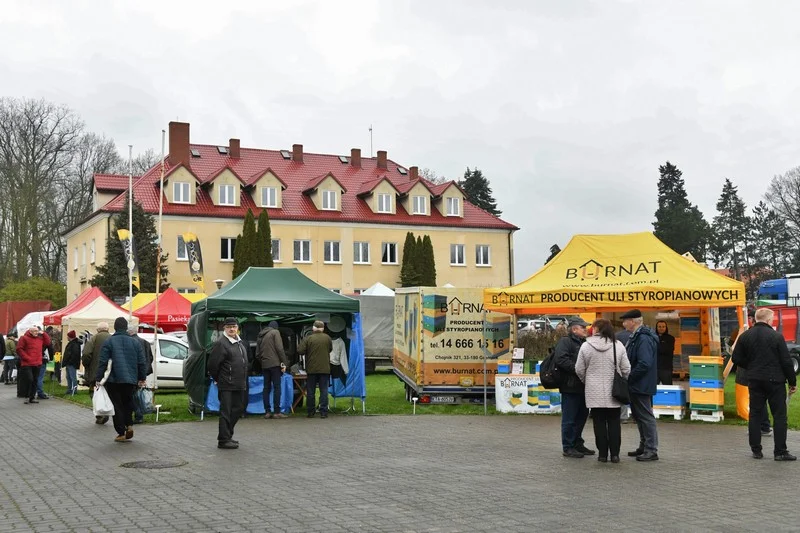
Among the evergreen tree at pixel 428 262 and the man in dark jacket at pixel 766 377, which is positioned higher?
the evergreen tree at pixel 428 262

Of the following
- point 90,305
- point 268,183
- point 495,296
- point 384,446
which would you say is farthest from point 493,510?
point 268,183

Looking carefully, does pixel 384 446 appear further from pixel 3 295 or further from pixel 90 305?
pixel 3 295

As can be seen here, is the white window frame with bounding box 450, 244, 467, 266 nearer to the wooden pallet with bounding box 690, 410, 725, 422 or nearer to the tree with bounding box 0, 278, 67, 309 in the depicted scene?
the tree with bounding box 0, 278, 67, 309

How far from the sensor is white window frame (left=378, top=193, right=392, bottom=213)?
5722 centimetres

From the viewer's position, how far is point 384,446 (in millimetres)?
13273

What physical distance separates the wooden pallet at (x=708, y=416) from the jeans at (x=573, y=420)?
5600 mm

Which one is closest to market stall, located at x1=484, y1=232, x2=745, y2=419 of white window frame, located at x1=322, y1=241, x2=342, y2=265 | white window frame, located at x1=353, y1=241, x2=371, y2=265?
white window frame, located at x1=322, y1=241, x2=342, y2=265

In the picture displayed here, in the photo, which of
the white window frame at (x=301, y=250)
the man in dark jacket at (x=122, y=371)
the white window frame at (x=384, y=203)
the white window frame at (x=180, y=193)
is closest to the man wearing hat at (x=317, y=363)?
the man in dark jacket at (x=122, y=371)

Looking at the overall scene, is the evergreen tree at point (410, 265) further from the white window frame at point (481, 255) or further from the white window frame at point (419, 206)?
the white window frame at point (481, 255)

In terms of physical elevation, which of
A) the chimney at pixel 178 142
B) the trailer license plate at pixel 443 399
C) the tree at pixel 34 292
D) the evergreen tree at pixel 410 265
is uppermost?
the chimney at pixel 178 142

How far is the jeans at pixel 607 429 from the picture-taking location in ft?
37.5

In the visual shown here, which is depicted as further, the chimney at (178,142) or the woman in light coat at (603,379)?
the chimney at (178,142)

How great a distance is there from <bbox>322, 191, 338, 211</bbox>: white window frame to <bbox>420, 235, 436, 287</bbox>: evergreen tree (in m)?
5.87

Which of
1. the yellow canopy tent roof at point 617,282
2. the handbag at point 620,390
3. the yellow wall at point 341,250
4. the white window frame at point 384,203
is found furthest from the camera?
the white window frame at point 384,203
